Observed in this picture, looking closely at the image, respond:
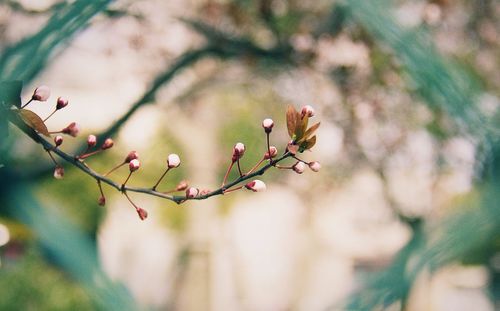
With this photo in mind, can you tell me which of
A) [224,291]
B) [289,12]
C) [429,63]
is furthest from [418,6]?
[224,291]

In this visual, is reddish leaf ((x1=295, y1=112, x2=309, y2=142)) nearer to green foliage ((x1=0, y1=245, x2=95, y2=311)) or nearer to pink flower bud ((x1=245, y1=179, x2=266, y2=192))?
pink flower bud ((x1=245, y1=179, x2=266, y2=192))

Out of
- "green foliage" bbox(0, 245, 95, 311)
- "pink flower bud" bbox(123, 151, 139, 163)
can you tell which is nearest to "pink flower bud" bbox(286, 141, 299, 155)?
"pink flower bud" bbox(123, 151, 139, 163)

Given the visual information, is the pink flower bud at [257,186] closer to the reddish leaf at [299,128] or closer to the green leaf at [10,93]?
the reddish leaf at [299,128]

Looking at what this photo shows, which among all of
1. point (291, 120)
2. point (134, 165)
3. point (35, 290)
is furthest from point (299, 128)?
point (35, 290)

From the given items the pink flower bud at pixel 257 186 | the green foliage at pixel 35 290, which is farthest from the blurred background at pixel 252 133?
the pink flower bud at pixel 257 186

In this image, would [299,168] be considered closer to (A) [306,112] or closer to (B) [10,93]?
(A) [306,112]

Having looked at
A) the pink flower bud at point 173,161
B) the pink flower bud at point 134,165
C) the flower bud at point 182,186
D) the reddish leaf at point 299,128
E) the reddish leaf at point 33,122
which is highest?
the reddish leaf at point 299,128

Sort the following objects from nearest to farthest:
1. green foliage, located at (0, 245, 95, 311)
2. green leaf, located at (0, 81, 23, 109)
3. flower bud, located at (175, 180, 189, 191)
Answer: green leaf, located at (0, 81, 23, 109)
flower bud, located at (175, 180, 189, 191)
green foliage, located at (0, 245, 95, 311)

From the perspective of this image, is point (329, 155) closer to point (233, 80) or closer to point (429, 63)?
point (233, 80)
